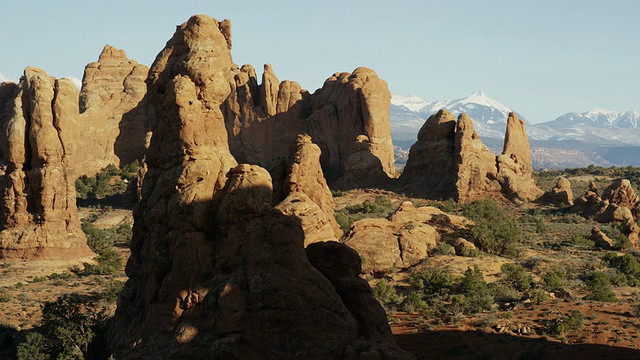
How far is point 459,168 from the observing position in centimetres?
7181

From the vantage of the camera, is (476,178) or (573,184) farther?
(573,184)

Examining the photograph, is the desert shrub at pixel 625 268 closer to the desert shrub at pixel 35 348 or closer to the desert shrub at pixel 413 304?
the desert shrub at pixel 413 304

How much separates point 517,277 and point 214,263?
70.1 feet

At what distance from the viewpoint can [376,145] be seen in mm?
82750

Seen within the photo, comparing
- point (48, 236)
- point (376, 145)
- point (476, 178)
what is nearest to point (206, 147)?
point (48, 236)

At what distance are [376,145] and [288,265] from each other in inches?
2491

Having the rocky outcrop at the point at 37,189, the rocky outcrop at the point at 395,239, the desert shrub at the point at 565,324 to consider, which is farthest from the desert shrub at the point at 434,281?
the rocky outcrop at the point at 37,189

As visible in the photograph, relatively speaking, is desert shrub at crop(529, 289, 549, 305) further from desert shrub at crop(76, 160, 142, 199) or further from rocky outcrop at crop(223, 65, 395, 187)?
desert shrub at crop(76, 160, 142, 199)

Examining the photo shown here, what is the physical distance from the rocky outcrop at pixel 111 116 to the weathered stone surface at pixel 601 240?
48580mm

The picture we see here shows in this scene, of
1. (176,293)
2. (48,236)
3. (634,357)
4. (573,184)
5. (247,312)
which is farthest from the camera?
(573,184)

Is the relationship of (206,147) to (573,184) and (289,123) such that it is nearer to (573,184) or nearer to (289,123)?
(289,123)

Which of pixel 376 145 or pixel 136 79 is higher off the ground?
pixel 136 79

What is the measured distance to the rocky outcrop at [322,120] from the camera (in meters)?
Result: 83.1

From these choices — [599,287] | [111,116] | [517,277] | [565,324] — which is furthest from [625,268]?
[111,116]
